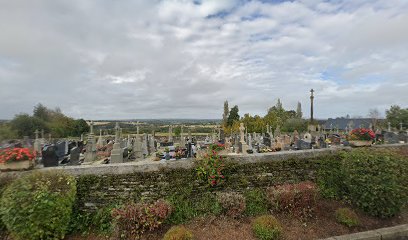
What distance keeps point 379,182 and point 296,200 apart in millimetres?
1658

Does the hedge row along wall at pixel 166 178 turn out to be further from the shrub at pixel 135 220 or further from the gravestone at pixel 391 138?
the gravestone at pixel 391 138

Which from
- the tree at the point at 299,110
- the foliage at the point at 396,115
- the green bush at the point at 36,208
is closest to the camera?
the green bush at the point at 36,208

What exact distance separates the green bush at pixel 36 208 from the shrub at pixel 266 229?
11.8 ft

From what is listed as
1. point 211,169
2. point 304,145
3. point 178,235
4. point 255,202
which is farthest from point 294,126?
point 178,235

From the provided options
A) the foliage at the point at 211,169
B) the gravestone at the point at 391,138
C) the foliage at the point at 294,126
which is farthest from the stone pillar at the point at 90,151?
the foliage at the point at 294,126

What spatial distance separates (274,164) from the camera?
540cm

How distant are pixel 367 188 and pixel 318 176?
1.29 m

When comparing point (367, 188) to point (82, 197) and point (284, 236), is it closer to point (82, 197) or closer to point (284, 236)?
point (284, 236)

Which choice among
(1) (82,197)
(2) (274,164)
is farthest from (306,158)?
(1) (82,197)

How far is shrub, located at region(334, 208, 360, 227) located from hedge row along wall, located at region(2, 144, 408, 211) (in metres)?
1.20

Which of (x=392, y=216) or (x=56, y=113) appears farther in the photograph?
(x=56, y=113)

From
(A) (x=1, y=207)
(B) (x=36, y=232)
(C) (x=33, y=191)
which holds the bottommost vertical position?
(B) (x=36, y=232)

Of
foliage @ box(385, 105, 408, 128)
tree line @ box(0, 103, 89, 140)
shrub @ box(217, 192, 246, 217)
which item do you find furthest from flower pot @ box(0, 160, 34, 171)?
foliage @ box(385, 105, 408, 128)

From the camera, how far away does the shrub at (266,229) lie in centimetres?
389
